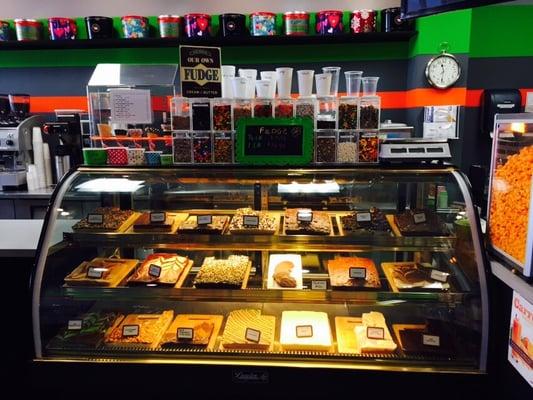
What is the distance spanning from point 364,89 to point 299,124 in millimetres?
393

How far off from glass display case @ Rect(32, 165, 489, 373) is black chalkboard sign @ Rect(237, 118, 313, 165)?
88 millimetres

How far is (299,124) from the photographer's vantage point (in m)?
2.28

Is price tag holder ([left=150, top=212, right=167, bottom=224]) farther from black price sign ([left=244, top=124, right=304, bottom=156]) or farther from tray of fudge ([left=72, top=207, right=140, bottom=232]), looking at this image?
black price sign ([left=244, top=124, right=304, bottom=156])

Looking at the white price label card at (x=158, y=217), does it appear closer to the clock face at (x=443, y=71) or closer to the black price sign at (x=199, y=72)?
the black price sign at (x=199, y=72)

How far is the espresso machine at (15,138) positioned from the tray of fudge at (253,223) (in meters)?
3.23

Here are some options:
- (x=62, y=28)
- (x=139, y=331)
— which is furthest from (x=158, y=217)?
(x=62, y=28)

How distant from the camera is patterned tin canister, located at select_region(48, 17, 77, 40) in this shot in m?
4.82

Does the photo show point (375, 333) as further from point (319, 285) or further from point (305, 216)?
point (305, 216)

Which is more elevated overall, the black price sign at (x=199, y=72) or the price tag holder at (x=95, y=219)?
the black price sign at (x=199, y=72)

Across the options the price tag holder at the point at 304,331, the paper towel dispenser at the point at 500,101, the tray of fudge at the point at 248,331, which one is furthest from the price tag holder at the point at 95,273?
the paper towel dispenser at the point at 500,101

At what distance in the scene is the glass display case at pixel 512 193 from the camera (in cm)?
183

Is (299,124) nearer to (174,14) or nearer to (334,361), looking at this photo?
(334,361)

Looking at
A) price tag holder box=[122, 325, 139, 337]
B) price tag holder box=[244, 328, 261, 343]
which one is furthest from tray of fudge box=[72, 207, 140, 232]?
price tag holder box=[244, 328, 261, 343]

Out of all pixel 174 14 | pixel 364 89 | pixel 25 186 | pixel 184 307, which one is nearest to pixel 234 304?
pixel 184 307
